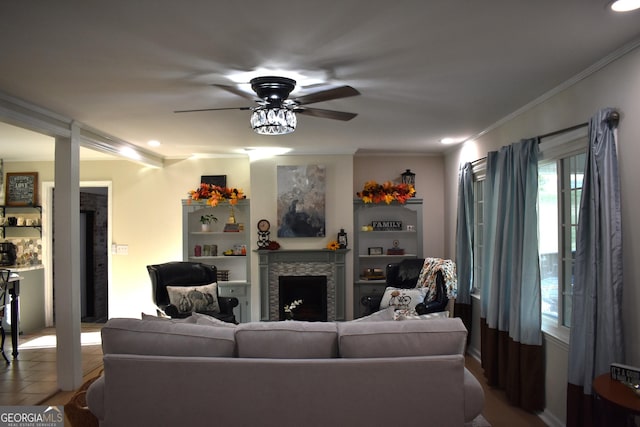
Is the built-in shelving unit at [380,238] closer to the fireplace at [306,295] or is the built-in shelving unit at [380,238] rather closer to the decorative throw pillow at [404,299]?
the fireplace at [306,295]

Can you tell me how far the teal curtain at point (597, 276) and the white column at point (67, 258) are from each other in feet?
13.2

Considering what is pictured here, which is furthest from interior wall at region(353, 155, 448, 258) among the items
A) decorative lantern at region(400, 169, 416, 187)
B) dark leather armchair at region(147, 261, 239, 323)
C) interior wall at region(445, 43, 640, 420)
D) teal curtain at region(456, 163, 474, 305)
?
interior wall at region(445, 43, 640, 420)

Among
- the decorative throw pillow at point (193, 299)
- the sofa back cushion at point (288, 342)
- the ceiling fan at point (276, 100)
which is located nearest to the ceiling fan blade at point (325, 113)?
the ceiling fan at point (276, 100)

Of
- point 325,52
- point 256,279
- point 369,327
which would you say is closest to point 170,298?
point 256,279

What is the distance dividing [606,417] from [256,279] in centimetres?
437

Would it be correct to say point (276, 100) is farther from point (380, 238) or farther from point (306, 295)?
point (380, 238)

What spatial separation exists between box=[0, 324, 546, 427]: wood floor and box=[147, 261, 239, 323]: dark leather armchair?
0.96 m


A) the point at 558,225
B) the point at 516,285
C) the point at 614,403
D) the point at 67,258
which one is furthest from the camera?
the point at 67,258

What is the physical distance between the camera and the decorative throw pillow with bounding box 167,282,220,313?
502cm

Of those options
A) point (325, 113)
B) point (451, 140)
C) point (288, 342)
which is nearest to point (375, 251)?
point (451, 140)

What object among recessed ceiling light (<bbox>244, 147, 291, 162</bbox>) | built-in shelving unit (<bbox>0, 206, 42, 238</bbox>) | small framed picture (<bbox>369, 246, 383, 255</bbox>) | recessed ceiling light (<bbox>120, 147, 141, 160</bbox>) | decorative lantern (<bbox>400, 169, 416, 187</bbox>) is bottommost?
small framed picture (<bbox>369, 246, 383, 255</bbox>)

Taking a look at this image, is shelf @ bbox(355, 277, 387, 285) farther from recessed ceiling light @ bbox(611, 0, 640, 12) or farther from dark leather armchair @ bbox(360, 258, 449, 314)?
recessed ceiling light @ bbox(611, 0, 640, 12)

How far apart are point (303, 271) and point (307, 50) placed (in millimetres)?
4000

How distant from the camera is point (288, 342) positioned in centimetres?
235
